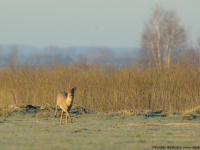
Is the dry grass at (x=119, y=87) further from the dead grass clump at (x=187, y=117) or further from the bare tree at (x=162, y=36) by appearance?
the bare tree at (x=162, y=36)

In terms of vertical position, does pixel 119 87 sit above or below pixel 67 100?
above

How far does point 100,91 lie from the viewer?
14852 millimetres

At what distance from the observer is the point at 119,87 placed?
14766 millimetres

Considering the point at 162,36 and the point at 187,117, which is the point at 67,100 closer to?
the point at 187,117

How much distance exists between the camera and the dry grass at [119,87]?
1415cm

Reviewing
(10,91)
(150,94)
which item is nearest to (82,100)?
(150,94)

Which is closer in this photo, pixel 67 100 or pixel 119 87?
pixel 67 100

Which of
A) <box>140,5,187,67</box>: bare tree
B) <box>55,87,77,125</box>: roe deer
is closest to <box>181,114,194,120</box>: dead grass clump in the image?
<box>55,87,77,125</box>: roe deer

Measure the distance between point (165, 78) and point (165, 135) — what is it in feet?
26.3

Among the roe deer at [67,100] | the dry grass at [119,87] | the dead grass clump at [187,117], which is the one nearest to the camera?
the roe deer at [67,100]

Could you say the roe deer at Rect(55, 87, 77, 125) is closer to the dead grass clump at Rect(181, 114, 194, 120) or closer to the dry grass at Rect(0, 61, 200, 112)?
the dead grass clump at Rect(181, 114, 194, 120)

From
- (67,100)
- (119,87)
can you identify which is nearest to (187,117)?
(67,100)

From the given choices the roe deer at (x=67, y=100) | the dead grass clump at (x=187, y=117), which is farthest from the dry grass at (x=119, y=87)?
the roe deer at (x=67, y=100)

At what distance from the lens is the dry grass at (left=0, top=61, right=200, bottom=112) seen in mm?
14146
